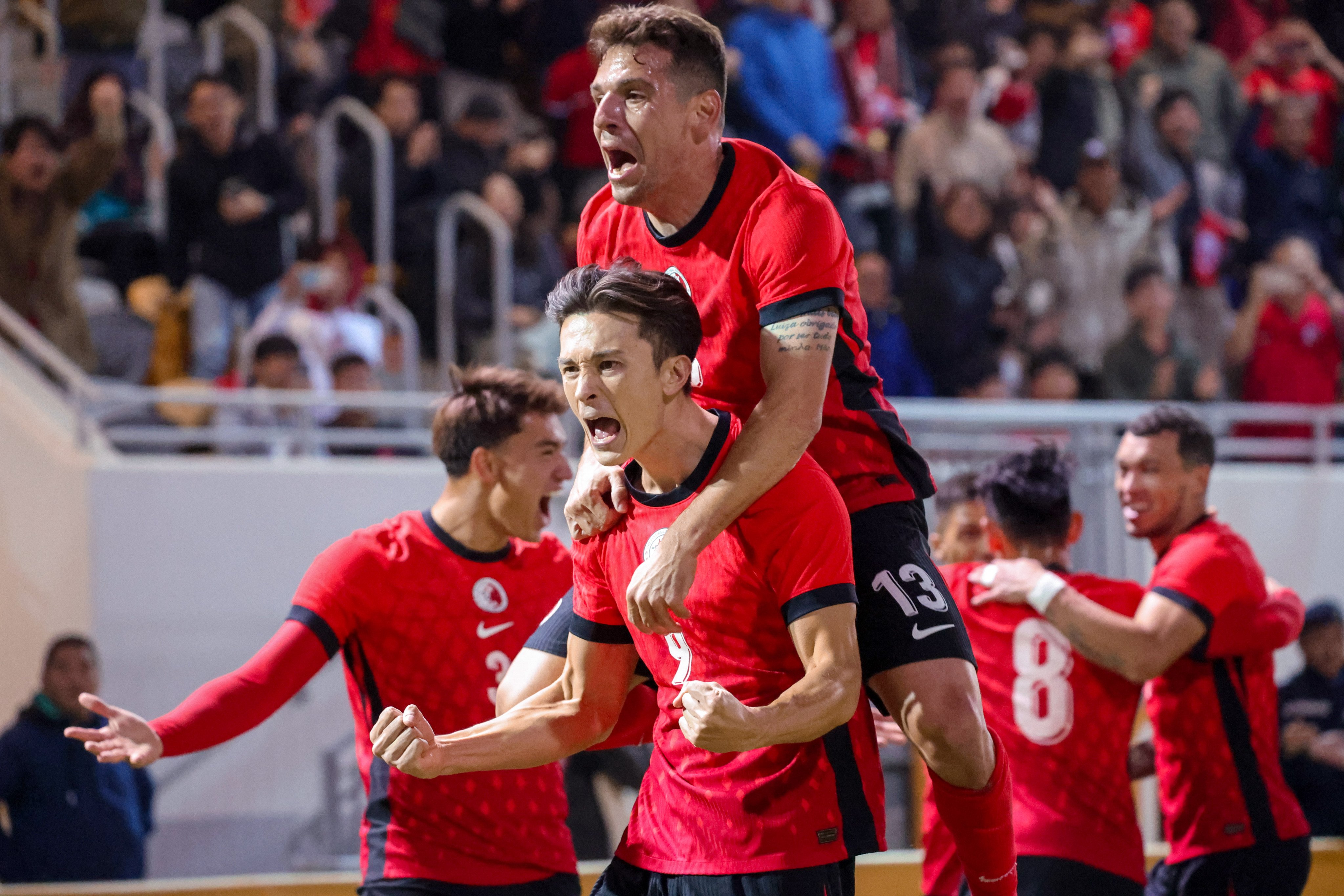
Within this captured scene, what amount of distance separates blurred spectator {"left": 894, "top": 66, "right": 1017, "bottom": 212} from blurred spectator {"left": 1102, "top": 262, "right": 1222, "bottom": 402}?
1151 millimetres

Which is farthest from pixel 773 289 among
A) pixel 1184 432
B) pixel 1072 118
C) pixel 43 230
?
pixel 1072 118

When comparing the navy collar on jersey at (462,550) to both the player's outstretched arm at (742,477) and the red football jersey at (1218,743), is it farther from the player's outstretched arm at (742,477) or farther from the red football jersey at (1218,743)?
the red football jersey at (1218,743)

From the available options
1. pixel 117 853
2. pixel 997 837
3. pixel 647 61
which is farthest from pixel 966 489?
pixel 117 853

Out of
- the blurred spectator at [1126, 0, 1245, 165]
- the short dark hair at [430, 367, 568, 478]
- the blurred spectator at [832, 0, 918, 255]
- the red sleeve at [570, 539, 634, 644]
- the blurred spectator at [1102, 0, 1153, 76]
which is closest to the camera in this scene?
the red sleeve at [570, 539, 634, 644]

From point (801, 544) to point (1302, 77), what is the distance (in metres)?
9.31

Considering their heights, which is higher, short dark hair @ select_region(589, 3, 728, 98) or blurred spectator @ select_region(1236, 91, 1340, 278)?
blurred spectator @ select_region(1236, 91, 1340, 278)

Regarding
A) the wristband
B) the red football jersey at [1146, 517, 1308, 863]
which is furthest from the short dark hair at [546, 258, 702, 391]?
the red football jersey at [1146, 517, 1308, 863]

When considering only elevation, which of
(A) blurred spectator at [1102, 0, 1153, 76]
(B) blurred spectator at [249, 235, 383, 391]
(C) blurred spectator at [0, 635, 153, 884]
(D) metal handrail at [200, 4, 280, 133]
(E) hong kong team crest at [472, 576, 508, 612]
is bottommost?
(C) blurred spectator at [0, 635, 153, 884]

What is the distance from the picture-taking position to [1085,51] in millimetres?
10492

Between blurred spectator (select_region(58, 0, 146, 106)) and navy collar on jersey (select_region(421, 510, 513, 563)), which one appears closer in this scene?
navy collar on jersey (select_region(421, 510, 513, 563))

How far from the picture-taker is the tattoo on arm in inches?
114

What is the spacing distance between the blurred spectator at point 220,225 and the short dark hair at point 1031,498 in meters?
4.95

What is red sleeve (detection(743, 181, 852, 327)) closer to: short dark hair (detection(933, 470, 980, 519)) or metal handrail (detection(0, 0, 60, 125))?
short dark hair (detection(933, 470, 980, 519))

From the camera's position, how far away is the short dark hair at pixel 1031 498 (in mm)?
4238
